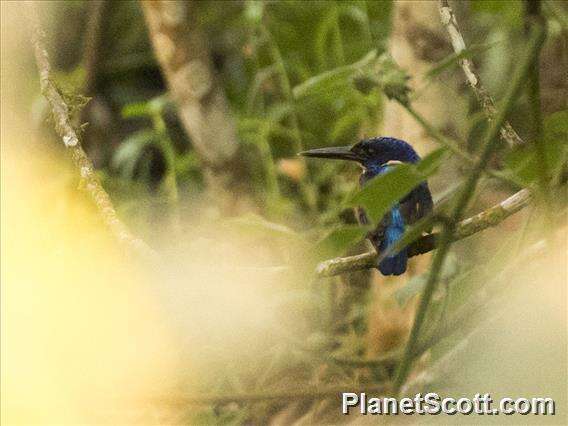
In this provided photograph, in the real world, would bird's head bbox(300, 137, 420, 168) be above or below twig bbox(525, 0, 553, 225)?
above

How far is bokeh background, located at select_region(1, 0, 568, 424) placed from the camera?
985 millimetres

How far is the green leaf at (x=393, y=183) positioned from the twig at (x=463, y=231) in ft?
0.78

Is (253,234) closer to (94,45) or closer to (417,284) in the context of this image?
(417,284)

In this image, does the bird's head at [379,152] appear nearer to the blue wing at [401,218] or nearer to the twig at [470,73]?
the blue wing at [401,218]

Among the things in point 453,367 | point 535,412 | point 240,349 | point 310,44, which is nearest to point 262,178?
point 310,44

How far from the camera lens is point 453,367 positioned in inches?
44.7

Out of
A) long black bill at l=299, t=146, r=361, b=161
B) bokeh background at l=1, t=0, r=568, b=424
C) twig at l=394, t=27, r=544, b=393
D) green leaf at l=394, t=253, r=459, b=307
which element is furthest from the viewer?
long black bill at l=299, t=146, r=361, b=161

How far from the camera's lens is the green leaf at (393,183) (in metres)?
0.75

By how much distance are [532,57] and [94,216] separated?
167cm

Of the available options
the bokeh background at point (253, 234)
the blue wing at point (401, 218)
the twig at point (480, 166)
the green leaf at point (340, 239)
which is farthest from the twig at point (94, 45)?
the twig at point (480, 166)

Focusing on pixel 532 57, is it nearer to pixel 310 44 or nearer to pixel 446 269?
pixel 446 269

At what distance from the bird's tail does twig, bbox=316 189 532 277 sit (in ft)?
0.05

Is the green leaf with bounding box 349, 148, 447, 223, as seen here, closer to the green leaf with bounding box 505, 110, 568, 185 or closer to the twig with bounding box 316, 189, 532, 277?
the green leaf with bounding box 505, 110, 568, 185

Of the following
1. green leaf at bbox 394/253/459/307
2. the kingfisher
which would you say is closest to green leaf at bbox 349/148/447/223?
the kingfisher
